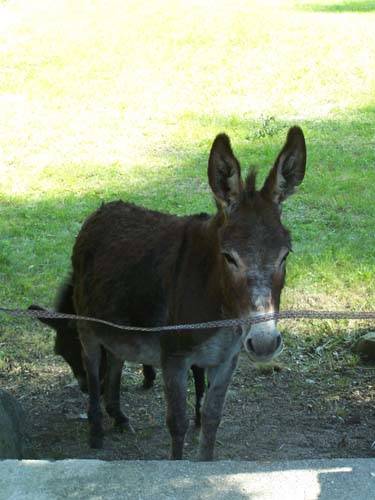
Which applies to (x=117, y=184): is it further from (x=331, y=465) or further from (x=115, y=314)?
(x=331, y=465)

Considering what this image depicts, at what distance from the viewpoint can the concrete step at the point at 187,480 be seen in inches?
165

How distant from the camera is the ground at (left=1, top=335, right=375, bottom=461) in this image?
624 centimetres

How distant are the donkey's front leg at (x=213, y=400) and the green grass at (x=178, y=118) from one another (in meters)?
2.51

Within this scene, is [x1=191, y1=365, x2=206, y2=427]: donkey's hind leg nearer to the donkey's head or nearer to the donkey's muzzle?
the donkey's head

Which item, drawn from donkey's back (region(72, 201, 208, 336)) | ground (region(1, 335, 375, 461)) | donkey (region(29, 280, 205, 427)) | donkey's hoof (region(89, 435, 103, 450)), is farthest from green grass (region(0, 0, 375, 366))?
donkey's back (region(72, 201, 208, 336))

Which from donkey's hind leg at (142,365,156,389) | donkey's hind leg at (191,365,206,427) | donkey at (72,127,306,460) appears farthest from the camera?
donkey's hind leg at (142,365,156,389)

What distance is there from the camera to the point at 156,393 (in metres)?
7.16

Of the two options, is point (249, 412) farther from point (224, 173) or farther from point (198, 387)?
point (224, 173)

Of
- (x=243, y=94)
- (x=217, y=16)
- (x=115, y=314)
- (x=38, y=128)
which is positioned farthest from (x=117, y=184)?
(x=217, y=16)

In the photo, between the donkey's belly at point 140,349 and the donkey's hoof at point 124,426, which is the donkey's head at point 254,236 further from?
the donkey's hoof at point 124,426

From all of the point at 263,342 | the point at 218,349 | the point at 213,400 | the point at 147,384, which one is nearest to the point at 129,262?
the point at 218,349

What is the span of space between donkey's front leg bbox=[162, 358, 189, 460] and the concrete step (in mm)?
800

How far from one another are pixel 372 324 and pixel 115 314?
3093 mm

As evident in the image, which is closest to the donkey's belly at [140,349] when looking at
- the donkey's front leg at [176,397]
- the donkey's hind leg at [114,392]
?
the donkey's front leg at [176,397]
